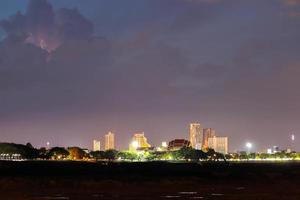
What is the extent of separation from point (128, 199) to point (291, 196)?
56.1ft

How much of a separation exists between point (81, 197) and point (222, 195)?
1483 centimetres

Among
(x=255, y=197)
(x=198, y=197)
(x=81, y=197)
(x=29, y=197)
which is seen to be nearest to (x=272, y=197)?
(x=255, y=197)

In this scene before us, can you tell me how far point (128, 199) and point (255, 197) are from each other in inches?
504

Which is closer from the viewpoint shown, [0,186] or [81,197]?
[81,197]

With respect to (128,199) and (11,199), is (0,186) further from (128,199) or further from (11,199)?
(128,199)

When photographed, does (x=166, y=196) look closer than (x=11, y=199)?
No

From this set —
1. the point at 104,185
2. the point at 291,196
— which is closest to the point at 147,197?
the point at 291,196

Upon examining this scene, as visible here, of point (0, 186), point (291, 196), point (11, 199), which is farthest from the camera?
point (0, 186)

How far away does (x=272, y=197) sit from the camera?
193 ft

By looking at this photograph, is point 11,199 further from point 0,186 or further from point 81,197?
point 0,186

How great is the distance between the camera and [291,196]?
60375 mm

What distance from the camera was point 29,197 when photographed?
59312mm

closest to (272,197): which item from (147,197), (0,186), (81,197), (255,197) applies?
(255,197)

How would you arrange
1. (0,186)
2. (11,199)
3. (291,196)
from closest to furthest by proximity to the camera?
(11,199)
(291,196)
(0,186)
